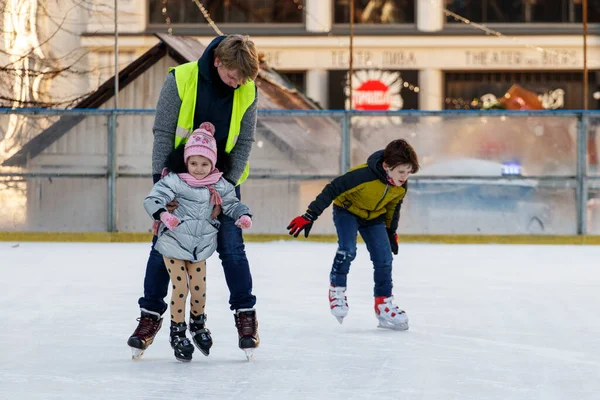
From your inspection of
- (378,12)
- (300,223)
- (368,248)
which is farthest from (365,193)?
(378,12)

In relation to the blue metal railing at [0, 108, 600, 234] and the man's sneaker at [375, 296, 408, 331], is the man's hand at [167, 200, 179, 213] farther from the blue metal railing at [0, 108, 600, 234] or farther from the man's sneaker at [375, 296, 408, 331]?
the blue metal railing at [0, 108, 600, 234]

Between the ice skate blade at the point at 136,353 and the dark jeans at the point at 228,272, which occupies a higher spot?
the dark jeans at the point at 228,272

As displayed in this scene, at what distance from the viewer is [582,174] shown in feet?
45.0

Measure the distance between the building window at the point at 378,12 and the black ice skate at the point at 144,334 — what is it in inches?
891

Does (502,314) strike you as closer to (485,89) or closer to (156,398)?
(156,398)

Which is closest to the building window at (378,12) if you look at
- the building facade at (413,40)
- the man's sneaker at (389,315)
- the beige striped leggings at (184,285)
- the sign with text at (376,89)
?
the building facade at (413,40)

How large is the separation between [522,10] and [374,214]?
21.9 metres

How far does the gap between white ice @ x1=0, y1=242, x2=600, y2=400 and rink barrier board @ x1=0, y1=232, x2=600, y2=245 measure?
386 centimetres

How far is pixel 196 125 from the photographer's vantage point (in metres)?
4.77

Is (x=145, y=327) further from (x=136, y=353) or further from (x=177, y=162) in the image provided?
(x=177, y=162)

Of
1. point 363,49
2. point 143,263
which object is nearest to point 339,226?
point 143,263

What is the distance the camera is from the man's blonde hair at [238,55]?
4.54m

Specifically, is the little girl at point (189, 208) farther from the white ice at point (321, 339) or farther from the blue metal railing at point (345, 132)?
the blue metal railing at point (345, 132)

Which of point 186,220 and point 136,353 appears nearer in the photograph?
point 186,220
